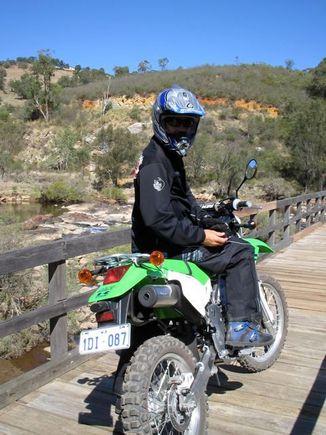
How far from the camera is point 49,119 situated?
50.8 m

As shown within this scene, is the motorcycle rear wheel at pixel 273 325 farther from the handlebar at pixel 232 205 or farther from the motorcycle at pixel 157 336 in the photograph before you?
the motorcycle at pixel 157 336

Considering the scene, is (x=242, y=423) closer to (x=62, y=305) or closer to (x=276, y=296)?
(x=276, y=296)

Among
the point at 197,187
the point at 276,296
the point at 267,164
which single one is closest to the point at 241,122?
the point at 267,164

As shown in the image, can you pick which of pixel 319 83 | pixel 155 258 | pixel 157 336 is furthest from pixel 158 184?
pixel 319 83

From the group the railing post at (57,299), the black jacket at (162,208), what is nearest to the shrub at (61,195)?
the railing post at (57,299)

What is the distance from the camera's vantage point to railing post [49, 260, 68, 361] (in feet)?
14.7

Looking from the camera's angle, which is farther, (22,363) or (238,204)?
(22,363)

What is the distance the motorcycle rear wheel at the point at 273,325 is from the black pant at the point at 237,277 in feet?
3.34

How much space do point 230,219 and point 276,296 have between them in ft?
4.27

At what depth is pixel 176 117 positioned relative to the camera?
130 inches

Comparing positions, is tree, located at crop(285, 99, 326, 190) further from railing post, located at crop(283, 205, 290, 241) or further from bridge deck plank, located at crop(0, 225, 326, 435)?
bridge deck plank, located at crop(0, 225, 326, 435)

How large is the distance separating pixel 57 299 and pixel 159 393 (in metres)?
1.79

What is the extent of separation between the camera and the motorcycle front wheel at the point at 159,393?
2.71 metres

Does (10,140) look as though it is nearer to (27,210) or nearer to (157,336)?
(27,210)
